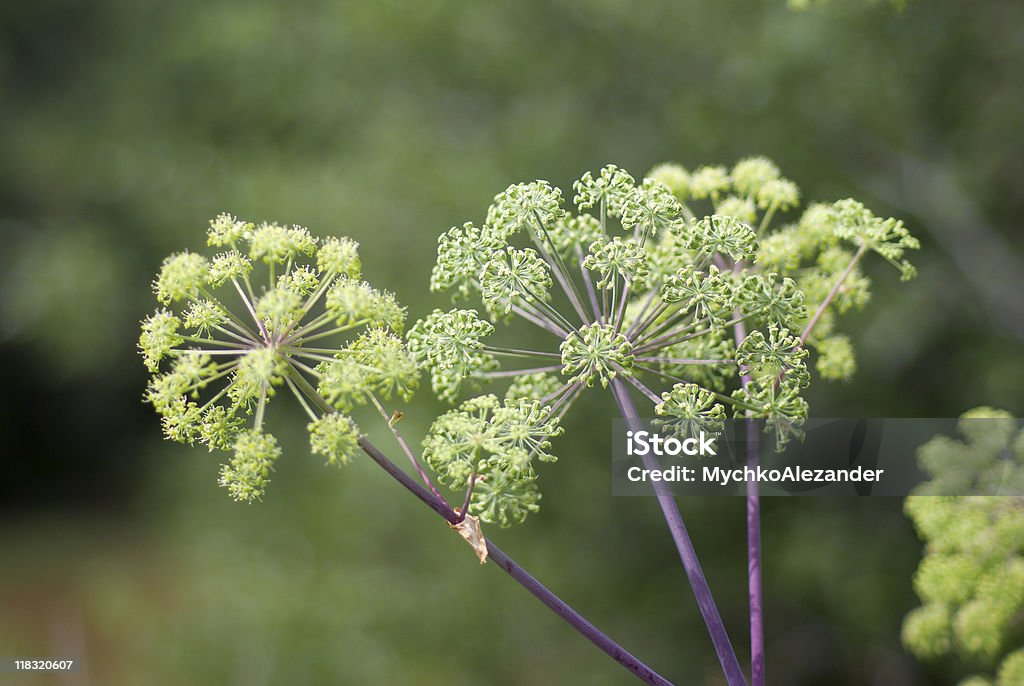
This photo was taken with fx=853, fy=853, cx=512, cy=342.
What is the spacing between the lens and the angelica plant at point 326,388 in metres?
1.60

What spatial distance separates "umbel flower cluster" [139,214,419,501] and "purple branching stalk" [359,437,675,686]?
90 millimetres

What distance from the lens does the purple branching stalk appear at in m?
1.58

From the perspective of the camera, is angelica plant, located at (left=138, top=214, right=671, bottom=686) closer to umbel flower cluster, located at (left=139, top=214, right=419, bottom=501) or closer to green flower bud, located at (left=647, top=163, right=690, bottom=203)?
umbel flower cluster, located at (left=139, top=214, right=419, bottom=501)

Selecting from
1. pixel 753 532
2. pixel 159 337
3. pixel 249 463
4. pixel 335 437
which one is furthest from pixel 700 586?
pixel 159 337

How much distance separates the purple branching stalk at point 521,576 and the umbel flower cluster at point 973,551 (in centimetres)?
72

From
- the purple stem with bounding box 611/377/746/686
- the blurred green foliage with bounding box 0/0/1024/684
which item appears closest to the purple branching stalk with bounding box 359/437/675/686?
the purple stem with bounding box 611/377/746/686

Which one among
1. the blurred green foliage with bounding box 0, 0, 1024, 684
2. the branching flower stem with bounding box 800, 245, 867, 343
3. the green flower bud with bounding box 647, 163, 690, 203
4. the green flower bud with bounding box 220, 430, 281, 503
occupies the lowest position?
the green flower bud with bounding box 220, 430, 281, 503

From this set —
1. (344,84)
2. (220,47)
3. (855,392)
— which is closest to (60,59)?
(220,47)

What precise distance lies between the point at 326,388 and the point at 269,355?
0.12 m

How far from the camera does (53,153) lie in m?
10.5

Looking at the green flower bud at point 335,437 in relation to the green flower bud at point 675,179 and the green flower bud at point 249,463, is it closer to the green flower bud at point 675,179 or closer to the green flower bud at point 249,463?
the green flower bud at point 249,463

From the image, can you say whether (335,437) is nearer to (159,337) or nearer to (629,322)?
(159,337)

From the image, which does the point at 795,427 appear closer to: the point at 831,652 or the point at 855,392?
the point at 855,392

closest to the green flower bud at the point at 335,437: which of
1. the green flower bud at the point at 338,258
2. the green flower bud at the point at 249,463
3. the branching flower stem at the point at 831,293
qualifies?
the green flower bud at the point at 249,463
